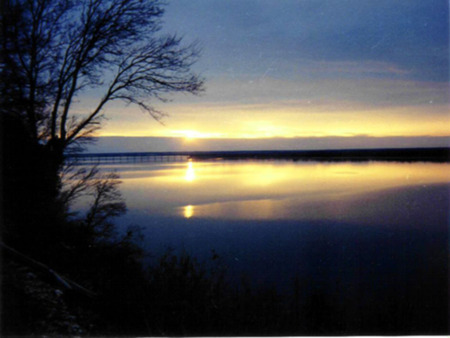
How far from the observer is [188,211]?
11172 millimetres

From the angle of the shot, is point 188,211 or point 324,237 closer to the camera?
point 324,237

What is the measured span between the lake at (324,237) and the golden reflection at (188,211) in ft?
0.17

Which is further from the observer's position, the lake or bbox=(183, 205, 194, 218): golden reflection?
bbox=(183, 205, 194, 218): golden reflection

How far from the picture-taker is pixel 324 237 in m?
10.1

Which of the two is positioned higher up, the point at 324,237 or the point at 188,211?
the point at 188,211

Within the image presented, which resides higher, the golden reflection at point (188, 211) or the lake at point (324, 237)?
the golden reflection at point (188, 211)

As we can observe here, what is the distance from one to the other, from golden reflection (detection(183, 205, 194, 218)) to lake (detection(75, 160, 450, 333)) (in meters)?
0.05

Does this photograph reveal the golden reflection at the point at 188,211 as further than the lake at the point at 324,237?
Yes

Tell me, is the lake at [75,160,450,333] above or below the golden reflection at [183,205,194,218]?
below

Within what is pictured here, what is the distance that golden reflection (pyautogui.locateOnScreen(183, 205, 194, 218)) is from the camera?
423 inches

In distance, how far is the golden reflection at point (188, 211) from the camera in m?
10.7

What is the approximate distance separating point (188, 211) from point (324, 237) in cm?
495

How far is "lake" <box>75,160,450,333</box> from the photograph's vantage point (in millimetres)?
6422

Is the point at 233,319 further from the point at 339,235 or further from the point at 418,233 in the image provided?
the point at 418,233
